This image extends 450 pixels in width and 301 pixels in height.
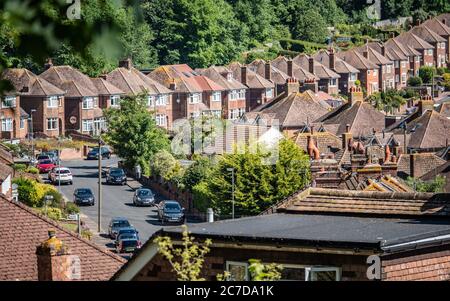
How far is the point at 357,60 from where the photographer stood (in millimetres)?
127188

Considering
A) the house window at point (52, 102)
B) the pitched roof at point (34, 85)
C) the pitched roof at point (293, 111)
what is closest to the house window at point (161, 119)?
the pitched roof at point (34, 85)

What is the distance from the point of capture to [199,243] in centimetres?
1323

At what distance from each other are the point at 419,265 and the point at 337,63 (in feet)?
368

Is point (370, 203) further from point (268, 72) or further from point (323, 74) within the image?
point (323, 74)

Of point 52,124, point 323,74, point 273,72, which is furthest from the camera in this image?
point 323,74

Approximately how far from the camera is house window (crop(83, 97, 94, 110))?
3848 inches

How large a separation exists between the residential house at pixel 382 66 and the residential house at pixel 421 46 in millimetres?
9191

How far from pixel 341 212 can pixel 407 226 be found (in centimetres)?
134

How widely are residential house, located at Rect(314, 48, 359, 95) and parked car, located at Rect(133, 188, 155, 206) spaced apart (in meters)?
58.0

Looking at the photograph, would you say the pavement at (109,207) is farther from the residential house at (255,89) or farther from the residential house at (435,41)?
the residential house at (435,41)

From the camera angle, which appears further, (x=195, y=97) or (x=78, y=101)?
(x=195, y=97)

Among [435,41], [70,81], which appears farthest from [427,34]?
[70,81]

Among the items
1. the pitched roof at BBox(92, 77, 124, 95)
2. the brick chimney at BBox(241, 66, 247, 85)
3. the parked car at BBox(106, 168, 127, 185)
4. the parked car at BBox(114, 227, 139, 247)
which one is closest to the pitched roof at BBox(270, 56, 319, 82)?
the brick chimney at BBox(241, 66, 247, 85)
